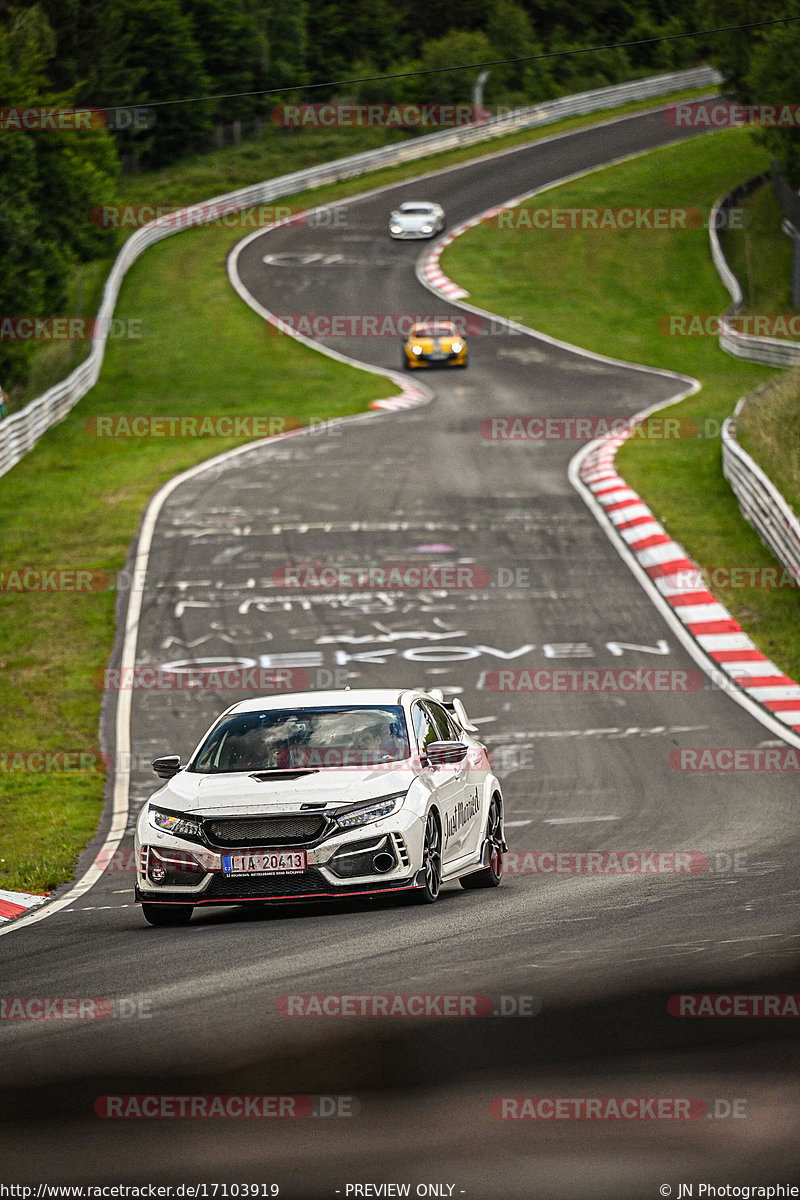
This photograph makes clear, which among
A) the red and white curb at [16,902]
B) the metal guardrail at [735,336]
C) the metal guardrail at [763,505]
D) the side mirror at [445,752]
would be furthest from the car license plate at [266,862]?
the metal guardrail at [735,336]

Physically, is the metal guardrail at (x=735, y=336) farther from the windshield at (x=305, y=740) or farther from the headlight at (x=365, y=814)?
the headlight at (x=365, y=814)

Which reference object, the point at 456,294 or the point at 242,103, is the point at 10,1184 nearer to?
the point at 456,294

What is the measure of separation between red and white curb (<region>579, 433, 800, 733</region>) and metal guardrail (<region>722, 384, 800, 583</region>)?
4.08ft

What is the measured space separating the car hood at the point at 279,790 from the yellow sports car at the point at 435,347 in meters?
33.3

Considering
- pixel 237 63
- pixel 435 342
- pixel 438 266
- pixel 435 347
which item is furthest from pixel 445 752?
pixel 237 63

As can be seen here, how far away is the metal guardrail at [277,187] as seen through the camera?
36.3m

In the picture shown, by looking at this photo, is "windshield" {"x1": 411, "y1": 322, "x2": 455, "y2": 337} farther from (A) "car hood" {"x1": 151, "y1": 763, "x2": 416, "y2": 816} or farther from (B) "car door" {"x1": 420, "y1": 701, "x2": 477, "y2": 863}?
(A) "car hood" {"x1": 151, "y1": 763, "x2": 416, "y2": 816}

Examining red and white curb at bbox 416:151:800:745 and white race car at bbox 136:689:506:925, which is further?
red and white curb at bbox 416:151:800:745

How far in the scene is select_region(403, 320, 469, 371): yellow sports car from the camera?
140 ft

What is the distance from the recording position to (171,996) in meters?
7.48

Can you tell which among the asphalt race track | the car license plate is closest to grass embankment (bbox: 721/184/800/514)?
the asphalt race track

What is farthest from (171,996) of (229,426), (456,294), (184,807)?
(456,294)

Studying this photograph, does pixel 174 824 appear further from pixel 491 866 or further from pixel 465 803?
pixel 491 866

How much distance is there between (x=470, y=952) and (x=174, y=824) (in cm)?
253
